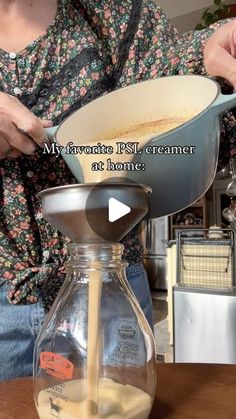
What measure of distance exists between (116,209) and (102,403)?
16 centimetres

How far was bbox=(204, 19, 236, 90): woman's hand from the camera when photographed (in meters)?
0.51

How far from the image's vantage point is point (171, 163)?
0.43 metres

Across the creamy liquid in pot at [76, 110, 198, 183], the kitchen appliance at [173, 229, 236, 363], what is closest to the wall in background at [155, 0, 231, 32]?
the kitchen appliance at [173, 229, 236, 363]

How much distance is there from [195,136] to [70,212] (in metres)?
0.14

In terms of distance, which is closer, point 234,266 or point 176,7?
point 234,266

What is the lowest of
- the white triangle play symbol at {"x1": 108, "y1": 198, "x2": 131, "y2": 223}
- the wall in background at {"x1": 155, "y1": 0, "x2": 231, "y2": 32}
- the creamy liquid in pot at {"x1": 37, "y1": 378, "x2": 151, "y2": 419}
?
the creamy liquid in pot at {"x1": 37, "y1": 378, "x2": 151, "y2": 419}

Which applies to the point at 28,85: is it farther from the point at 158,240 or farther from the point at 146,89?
the point at 158,240

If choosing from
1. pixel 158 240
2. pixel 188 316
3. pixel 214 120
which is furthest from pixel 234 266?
pixel 158 240

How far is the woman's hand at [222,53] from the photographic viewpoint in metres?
0.51

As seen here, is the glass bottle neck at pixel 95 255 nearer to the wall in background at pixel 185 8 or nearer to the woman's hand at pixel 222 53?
the woman's hand at pixel 222 53

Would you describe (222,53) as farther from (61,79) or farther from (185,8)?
(185,8)

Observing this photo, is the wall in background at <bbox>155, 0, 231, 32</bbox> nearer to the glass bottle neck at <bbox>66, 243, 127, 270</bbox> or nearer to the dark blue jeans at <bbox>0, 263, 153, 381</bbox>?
the dark blue jeans at <bbox>0, 263, 153, 381</bbox>

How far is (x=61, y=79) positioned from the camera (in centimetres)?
64

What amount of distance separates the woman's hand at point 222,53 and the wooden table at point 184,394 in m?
0.31
